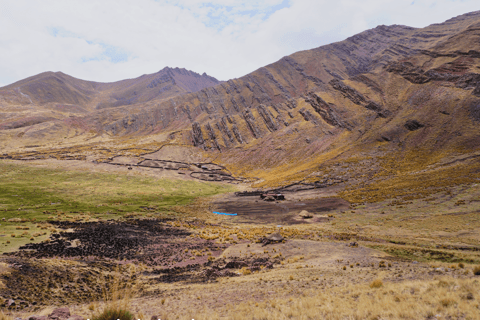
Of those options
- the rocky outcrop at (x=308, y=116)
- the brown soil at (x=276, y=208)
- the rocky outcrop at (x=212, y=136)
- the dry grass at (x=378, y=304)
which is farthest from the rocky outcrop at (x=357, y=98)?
the dry grass at (x=378, y=304)

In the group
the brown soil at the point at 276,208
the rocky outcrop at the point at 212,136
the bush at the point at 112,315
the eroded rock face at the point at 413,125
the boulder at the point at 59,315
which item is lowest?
the brown soil at the point at 276,208

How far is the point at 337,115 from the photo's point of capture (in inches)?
4259

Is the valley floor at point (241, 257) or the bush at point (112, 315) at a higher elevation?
the bush at point (112, 315)

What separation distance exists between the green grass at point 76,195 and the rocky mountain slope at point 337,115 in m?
33.3

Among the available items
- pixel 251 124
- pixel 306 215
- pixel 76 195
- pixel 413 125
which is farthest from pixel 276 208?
pixel 251 124

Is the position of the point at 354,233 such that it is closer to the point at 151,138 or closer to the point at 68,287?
the point at 68,287

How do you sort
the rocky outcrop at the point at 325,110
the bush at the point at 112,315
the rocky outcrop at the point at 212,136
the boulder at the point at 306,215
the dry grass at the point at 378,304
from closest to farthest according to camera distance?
the bush at the point at 112,315 → the dry grass at the point at 378,304 → the boulder at the point at 306,215 → the rocky outcrop at the point at 325,110 → the rocky outcrop at the point at 212,136

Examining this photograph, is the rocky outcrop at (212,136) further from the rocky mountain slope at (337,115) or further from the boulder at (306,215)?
the boulder at (306,215)

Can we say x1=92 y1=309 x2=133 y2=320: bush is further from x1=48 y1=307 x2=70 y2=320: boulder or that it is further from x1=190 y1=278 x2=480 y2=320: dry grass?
x1=190 y1=278 x2=480 y2=320: dry grass

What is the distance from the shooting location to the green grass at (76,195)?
35.1 meters

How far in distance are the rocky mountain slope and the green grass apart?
33.3 m

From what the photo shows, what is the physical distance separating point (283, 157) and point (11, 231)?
92.2 m

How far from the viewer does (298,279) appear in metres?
16.5

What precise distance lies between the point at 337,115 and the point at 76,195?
362 feet
